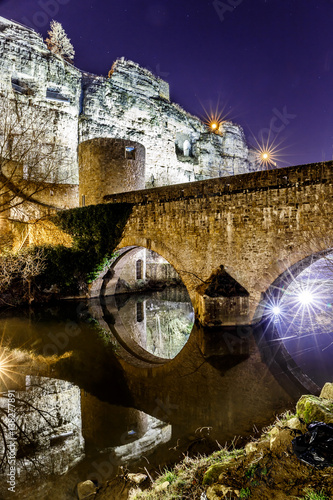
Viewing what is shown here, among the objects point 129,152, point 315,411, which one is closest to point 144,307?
point 129,152

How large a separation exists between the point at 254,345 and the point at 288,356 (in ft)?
2.76

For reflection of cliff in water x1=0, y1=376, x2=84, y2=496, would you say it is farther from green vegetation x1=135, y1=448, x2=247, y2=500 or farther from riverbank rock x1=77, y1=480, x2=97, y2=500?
green vegetation x1=135, y1=448, x2=247, y2=500

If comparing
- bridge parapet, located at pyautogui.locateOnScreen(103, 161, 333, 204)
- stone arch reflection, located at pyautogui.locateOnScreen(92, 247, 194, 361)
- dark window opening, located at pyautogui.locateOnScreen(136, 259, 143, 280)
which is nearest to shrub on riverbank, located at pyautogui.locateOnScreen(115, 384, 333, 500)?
stone arch reflection, located at pyautogui.locateOnScreen(92, 247, 194, 361)

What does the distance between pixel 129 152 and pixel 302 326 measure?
10.3m

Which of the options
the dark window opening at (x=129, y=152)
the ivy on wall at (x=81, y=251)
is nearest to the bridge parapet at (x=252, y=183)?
the ivy on wall at (x=81, y=251)

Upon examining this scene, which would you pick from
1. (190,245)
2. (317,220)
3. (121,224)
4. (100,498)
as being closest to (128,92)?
(121,224)

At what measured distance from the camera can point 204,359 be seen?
6.51 meters

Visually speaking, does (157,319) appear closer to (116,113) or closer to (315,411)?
(315,411)

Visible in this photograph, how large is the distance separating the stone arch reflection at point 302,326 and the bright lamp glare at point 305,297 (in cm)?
12

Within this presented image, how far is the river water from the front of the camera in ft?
10.7

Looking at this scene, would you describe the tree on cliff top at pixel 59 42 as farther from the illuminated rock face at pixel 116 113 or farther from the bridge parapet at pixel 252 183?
the bridge parapet at pixel 252 183

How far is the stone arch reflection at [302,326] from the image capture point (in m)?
6.21

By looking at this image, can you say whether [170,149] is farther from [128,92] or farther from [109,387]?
[109,387]

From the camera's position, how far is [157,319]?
421 inches
